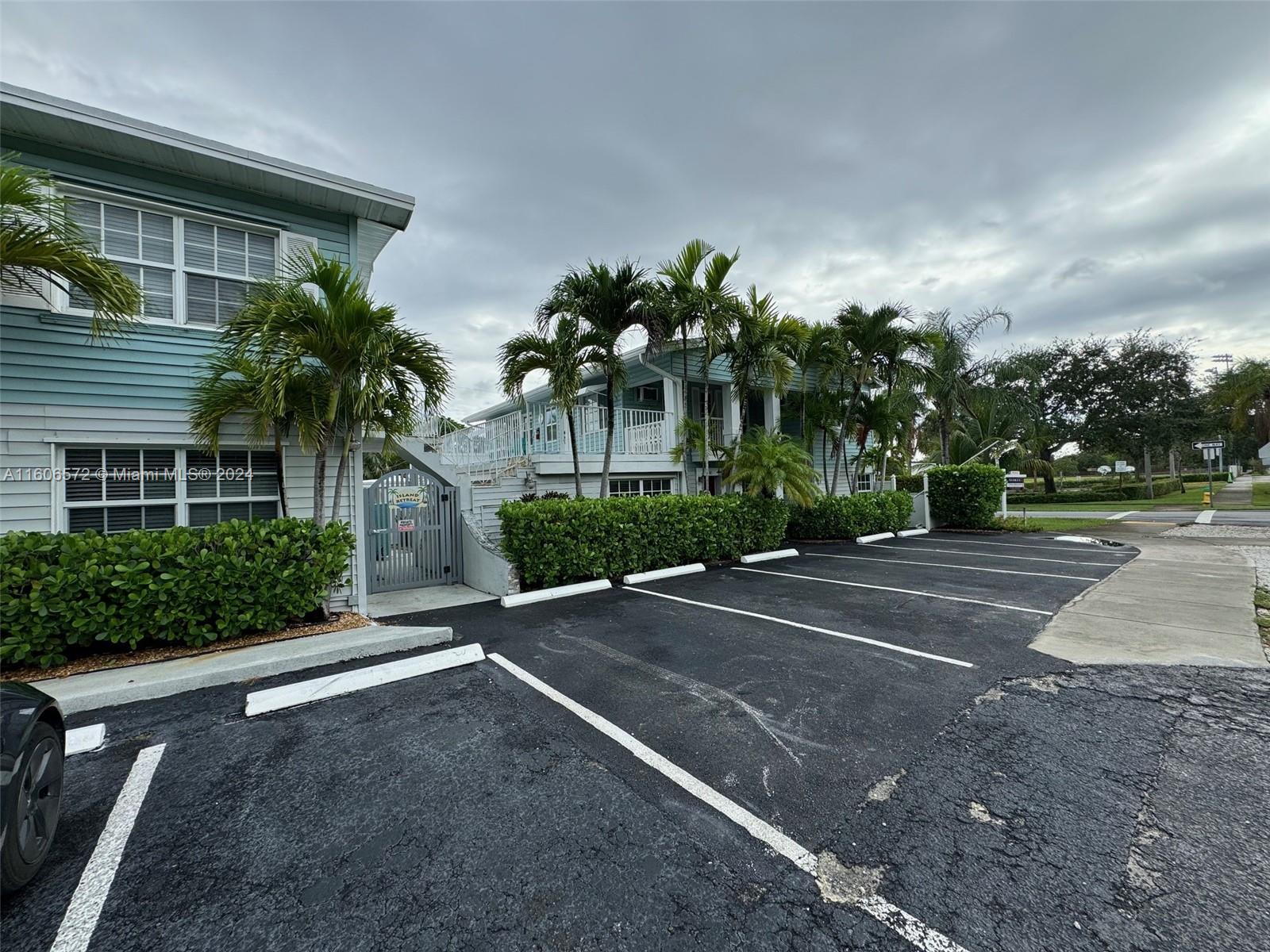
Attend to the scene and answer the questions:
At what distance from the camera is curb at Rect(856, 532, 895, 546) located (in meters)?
13.3

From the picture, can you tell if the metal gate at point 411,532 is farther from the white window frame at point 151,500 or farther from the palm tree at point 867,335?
the palm tree at point 867,335

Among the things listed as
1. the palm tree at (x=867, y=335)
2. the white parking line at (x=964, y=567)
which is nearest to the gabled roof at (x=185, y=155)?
the white parking line at (x=964, y=567)

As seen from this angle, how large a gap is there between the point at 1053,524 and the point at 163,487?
24.5 m

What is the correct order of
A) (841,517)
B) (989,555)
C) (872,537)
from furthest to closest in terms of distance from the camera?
1. (872,537)
2. (841,517)
3. (989,555)

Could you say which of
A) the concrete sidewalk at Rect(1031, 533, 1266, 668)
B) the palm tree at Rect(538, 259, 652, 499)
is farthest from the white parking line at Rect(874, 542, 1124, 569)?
the palm tree at Rect(538, 259, 652, 499)

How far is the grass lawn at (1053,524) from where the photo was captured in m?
16.2

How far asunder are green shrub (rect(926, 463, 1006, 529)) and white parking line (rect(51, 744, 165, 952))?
19.1 m

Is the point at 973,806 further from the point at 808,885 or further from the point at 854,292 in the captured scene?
the point at 854,292

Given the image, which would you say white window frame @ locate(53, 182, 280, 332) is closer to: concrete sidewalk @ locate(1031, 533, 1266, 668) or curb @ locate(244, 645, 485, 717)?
curb @ locate(244, 645, 485, 717)

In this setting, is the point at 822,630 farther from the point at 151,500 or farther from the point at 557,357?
the point at 151,500

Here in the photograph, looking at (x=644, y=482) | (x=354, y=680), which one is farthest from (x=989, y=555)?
(x=354, y=680)

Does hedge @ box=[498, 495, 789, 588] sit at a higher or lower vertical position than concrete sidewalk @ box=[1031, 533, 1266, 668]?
higher

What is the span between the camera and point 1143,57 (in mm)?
8039

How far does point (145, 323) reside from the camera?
5824 mm
